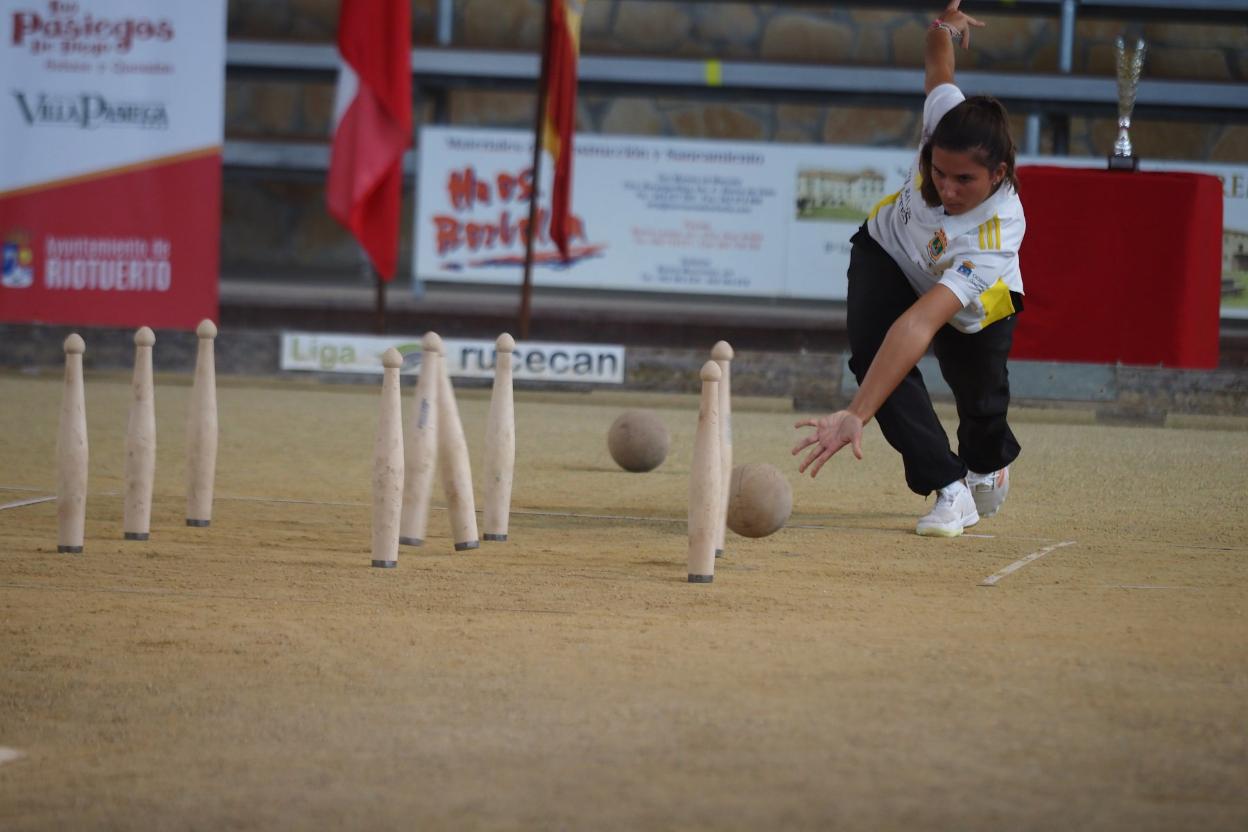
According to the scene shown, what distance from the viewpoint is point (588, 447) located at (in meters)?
7.42

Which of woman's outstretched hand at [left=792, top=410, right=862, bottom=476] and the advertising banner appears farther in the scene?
the advertising banner

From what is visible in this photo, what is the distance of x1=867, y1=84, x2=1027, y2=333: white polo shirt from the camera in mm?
4594

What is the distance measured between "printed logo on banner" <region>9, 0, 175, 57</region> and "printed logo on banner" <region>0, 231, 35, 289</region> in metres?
1.13

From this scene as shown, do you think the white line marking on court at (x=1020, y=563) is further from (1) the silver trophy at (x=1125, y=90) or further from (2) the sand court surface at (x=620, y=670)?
(1) the silver trophy at (x=1125, y=90)

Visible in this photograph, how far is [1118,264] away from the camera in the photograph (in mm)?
7934

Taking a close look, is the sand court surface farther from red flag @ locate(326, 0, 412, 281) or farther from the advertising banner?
the advertising banner

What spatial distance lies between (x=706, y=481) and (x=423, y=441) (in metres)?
0.82

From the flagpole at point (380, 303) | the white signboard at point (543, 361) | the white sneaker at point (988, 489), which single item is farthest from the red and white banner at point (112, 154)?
the white sneaker at point (988, 489)

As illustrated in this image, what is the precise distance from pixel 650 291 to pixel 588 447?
3.42m

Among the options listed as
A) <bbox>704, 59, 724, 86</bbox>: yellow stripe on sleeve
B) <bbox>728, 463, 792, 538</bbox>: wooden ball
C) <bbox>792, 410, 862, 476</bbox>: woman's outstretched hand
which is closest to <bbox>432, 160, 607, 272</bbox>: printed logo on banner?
<bbox>704, 59, 724, 86</bbox>: yellow stripe on sleeve

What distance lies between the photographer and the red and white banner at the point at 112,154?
9.52 m

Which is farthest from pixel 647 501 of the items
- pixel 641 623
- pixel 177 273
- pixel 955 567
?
pixel 177 273

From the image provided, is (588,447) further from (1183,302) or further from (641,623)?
(641,623)

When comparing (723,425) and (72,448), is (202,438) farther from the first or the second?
(723,425)
